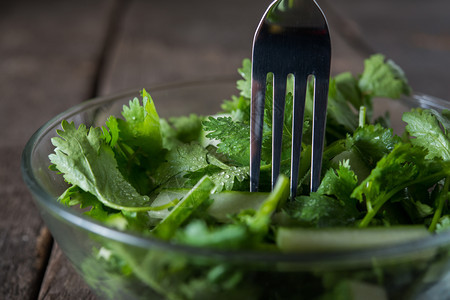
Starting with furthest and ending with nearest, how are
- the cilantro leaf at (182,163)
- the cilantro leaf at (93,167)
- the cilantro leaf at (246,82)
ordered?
1. the cilantro leaf at (246,82)
2. the cilantro leaf at (182,163)
3. the cilantro leaf at (93,167)

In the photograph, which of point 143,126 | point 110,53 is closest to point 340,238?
point 143,126

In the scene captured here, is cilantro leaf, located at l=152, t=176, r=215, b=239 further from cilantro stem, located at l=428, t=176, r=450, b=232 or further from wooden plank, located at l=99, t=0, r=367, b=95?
wooden plank, located at l=99, t=0, r=367, b=95

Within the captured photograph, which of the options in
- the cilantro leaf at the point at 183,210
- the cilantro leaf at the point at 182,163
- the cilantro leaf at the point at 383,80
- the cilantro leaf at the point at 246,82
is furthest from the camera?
the cilantro leaf at the point at 383,80

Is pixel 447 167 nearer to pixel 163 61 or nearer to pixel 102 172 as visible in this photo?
pixel 102 172

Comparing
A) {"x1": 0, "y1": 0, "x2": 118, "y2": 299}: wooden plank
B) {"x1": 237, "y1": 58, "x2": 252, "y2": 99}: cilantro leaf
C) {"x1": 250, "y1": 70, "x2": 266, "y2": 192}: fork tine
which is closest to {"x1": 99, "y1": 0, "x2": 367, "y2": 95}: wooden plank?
{"x1": 0, "y1": 0, "x2": 118, "y2": 299}: wooden plank

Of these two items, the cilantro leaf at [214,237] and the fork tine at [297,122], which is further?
the fork tine at [297,122]

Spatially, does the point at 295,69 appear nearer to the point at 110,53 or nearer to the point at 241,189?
the point at 241,189

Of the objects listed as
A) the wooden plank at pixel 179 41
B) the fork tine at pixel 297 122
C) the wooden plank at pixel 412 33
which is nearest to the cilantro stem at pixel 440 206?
the fork tine at pixel 297 122

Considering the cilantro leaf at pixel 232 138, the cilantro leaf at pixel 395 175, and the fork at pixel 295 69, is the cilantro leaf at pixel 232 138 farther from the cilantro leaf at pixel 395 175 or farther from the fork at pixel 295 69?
the cilantro leaf at pixel 395 175
